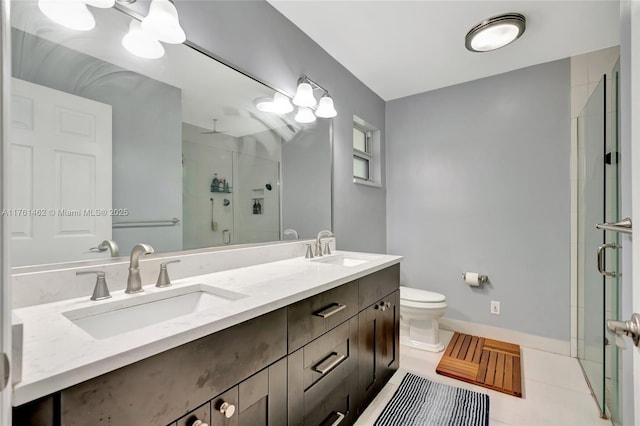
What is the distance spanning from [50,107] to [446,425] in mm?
Result: 2149

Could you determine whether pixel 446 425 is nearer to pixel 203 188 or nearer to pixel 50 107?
pixel 203 188

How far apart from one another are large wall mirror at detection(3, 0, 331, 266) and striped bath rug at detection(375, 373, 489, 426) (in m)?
1.22

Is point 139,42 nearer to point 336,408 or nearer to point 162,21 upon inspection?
point 162,21

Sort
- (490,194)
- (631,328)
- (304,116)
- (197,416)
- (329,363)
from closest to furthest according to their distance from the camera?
(631,328) < (197,416) < (329,363) < (304,116) < (490,194)

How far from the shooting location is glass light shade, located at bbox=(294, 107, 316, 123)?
1.95 metres

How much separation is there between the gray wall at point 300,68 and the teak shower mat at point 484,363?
107cm

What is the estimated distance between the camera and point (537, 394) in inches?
68.7

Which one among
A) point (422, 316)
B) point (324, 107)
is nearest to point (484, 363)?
point (422, 316)

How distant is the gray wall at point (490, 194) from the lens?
228 cm

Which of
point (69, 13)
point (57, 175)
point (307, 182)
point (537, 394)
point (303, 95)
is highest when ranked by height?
point (303, 95)

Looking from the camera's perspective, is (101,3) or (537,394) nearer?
(101,3)

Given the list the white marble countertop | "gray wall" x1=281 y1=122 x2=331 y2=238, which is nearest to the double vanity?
the white marble countertop

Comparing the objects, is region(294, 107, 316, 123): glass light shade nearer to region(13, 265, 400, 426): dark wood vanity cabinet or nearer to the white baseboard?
region(13, 265, 400, 426): dark wood vanity cabinet

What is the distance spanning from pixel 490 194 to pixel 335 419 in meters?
2.20
